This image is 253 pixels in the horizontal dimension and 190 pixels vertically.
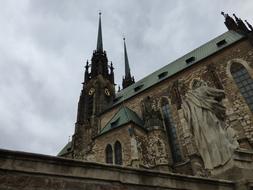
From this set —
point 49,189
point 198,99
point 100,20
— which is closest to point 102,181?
point 49,189

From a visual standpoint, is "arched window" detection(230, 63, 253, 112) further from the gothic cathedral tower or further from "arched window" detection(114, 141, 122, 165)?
the gothic cathedral tower

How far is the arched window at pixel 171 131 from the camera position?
584 inches

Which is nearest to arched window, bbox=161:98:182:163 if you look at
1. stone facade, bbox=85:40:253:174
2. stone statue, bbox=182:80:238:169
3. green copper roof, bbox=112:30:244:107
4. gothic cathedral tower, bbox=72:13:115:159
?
stone facade, bbox=85:40:253:174

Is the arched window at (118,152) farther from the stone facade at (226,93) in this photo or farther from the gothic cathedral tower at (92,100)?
the gothic cathedral tower at (92,100)

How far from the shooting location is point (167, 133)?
16.0 m

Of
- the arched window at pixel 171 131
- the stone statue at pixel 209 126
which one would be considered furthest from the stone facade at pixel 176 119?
the stone statue at pixel 209 126

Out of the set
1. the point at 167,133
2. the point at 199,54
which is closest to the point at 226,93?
the point at 167,133

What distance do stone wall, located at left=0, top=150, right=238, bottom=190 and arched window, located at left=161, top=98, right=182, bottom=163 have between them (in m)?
11.9

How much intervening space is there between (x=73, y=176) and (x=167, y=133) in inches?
548

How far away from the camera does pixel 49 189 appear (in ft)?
8.34

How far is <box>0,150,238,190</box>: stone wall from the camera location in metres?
2.47

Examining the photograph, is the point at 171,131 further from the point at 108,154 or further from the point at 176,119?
the point at 108,154

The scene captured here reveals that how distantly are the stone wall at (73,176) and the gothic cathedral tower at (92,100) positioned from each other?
55.2 feet

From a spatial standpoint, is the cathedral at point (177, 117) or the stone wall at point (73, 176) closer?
the stone wall at point (73, 176)
